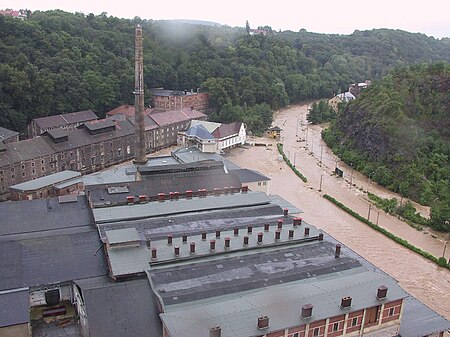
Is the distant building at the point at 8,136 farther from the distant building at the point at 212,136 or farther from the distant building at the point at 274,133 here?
the distant building at the point at 274,133

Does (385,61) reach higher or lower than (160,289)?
higher

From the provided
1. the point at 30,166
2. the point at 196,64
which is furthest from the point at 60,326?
the point at 196,64

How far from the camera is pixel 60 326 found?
701 inches

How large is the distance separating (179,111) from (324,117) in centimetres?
2528

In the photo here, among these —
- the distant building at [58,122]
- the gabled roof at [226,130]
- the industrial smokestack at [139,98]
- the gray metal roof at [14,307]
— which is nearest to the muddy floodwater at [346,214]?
the gabled roof at [226,130]

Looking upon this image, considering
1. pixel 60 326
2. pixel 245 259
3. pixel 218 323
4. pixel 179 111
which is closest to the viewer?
pixel 218 323

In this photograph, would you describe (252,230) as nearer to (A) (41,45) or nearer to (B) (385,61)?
(A) (41,45)

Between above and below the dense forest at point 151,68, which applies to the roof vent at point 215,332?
below

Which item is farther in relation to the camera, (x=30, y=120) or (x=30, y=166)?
(x=30, y=120)

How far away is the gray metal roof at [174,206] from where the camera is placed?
76.7 ft

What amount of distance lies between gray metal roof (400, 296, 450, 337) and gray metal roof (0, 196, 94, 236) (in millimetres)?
15158

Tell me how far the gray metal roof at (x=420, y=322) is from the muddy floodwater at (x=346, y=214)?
4761 mm

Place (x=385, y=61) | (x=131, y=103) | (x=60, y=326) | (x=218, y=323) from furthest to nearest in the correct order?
(x=385, y=61), (x=131, y=103), (x=60, y=326), (x=218, y=323)

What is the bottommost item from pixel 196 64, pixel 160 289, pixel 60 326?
pixel 60 326
